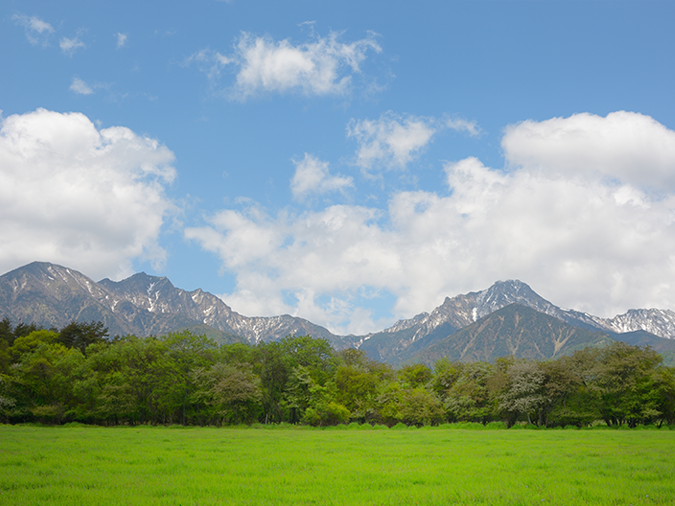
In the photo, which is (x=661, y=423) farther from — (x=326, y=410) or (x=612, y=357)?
(x=326, y=410)

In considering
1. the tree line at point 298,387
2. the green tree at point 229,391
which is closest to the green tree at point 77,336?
the tree line at point 298,387

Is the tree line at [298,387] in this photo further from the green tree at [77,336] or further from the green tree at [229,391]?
the green tree at [77,336]

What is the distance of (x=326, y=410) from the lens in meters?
64.6

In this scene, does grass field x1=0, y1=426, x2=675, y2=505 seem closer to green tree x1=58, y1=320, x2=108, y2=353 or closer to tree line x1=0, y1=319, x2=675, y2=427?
tree line x1=0, y1=319, x2=675, y2=427

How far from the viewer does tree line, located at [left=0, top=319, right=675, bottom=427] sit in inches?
2063

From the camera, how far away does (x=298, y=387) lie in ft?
227

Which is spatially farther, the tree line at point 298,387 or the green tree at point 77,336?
the green tree at point 77,336

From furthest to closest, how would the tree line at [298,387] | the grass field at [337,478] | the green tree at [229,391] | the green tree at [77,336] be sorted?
the green tree at [77,336] < the green tree at [229,391] < the tree line at [298,387] < the grass field at [337,478]

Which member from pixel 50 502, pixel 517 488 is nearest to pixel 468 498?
pixel 517 488

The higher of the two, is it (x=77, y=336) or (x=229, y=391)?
(x=77, y=336)

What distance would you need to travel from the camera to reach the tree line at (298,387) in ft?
172

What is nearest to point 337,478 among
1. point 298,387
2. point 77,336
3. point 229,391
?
point 229,391

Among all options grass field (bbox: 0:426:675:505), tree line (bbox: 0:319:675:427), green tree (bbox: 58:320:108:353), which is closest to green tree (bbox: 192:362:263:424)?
tree line (bbox: 0:319:675:427)

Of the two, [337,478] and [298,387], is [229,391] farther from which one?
[337,478]
